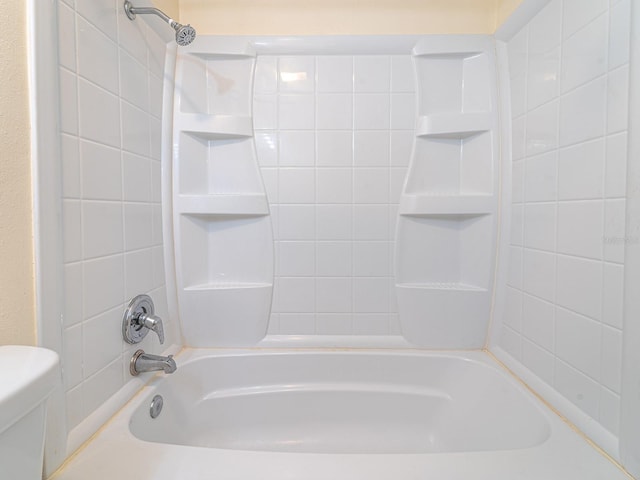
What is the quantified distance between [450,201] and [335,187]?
1.47 feet

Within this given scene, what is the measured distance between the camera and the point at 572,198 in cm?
79

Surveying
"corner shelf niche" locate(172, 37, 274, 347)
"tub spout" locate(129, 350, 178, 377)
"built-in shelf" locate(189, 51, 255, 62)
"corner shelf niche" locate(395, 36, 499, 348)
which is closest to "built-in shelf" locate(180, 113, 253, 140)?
"corner shelf niche" locate(172, 37, 274, 347)

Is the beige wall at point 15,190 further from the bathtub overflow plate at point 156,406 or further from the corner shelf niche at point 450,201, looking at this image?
the corner shelf niche at point 450,201

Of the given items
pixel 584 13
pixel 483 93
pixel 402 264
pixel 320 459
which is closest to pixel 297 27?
pixel 483 93

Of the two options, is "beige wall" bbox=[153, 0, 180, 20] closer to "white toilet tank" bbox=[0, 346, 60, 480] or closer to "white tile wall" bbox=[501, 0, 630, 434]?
"white toilet tank" bbox=[0, 346, 60, 480]

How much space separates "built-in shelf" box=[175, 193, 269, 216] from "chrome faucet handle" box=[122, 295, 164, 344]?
366mm

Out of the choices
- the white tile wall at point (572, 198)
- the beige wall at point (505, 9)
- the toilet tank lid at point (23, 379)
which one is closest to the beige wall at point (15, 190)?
the toilet tank lid at point (23, 379)

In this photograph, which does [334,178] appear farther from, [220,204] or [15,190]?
[15,190]

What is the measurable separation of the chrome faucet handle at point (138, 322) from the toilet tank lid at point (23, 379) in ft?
1.15

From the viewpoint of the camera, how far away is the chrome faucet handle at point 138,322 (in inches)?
33.9

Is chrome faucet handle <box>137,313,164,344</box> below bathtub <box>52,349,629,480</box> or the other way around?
the other way around

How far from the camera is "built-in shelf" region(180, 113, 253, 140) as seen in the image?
3.72ft

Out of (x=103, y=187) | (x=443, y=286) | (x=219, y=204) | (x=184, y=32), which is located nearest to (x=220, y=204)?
(x=219, y=204)

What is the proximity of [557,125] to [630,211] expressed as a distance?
14.1 inches
